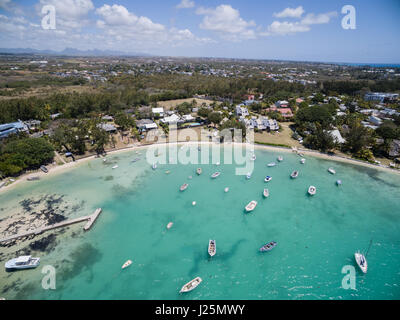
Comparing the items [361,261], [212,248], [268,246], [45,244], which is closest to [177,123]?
[212,248]

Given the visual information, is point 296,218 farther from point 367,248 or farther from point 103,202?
point 103,202

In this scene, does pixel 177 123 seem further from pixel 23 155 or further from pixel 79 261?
pixel 79 261

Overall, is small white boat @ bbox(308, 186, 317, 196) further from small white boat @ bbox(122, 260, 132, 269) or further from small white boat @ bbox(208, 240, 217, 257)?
small white boat @ bbox(122, 260, 132, 269)

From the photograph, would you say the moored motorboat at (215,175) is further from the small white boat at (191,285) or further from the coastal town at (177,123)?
the small white boat at (191,285)
